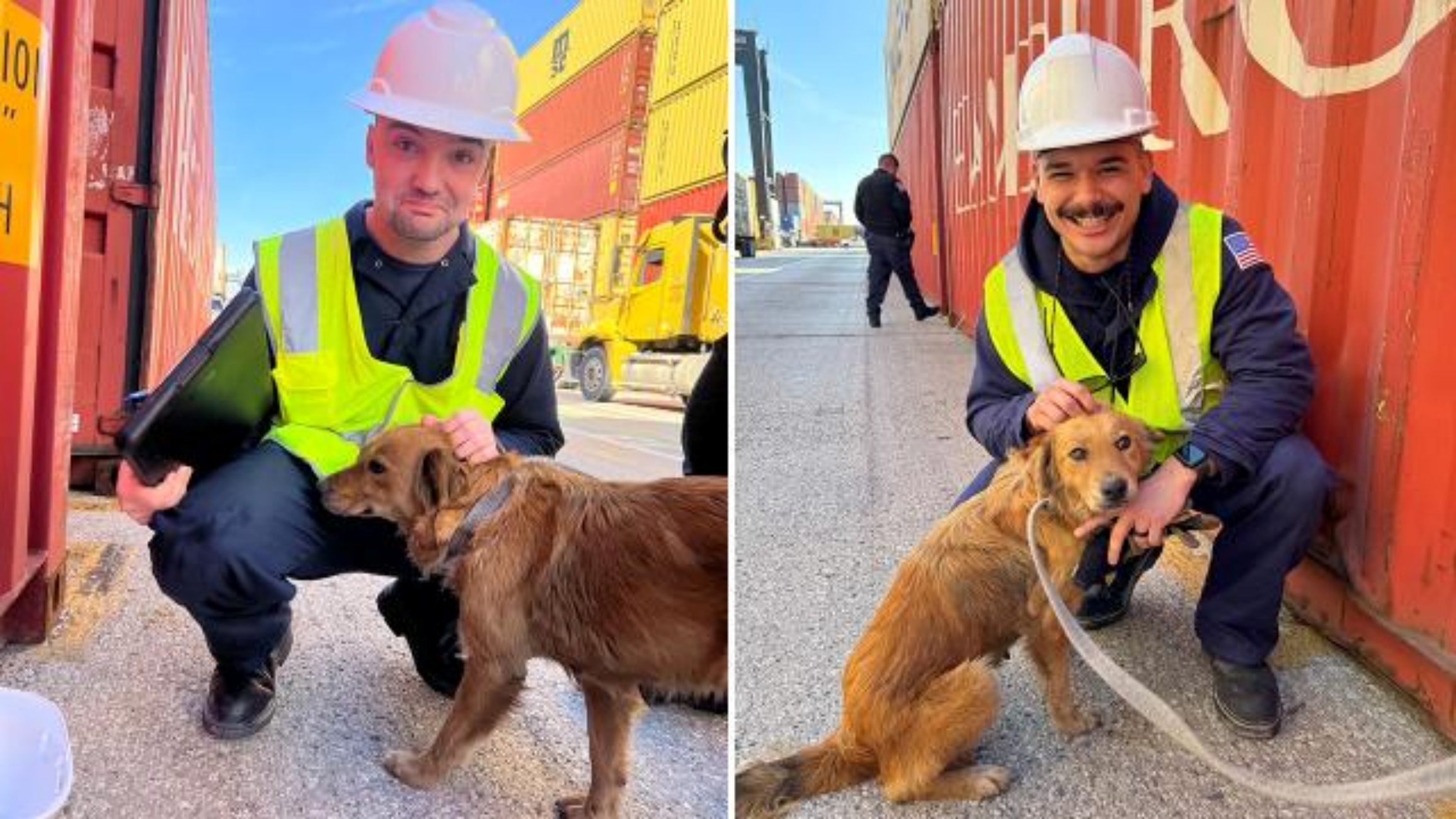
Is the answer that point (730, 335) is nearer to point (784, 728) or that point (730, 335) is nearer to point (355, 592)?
point (784, 728)

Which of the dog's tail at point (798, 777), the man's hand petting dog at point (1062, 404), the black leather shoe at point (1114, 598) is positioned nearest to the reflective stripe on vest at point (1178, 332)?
the man's hand petting dog at point (1062, 404)

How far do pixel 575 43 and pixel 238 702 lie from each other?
4.55ft

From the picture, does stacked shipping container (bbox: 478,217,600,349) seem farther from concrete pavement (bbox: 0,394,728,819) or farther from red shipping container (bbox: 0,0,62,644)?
red shipping container (bbox: 0,0,62,644)

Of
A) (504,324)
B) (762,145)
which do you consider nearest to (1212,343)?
(504,324)

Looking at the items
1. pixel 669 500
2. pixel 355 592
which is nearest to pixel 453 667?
pixel 355 592

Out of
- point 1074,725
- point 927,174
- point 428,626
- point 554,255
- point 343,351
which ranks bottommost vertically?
point 1074,725

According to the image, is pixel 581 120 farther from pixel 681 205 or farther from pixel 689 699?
pixel 689 699

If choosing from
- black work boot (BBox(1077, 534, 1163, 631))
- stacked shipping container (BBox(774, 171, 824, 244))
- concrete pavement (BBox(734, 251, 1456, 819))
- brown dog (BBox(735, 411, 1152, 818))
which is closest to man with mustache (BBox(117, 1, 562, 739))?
brown dog (BBox(735, 411, 1152, 818))

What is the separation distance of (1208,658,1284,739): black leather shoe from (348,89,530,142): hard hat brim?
1.79 m

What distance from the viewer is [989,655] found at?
7.25ft

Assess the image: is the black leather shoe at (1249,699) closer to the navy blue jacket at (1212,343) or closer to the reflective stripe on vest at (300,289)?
the navy blue jacket at (1212,343)

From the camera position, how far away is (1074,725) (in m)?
Answer: 2.26

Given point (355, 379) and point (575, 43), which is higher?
point (575, 43)

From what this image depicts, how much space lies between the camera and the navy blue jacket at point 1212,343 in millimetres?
2150
